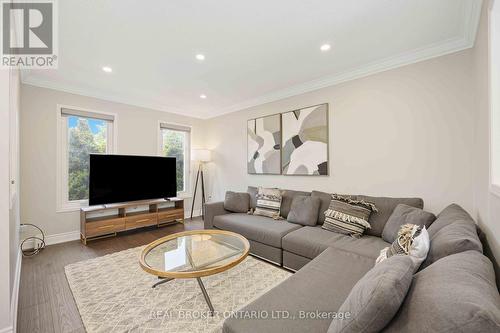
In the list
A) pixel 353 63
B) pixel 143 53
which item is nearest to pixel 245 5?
pixel 143 53

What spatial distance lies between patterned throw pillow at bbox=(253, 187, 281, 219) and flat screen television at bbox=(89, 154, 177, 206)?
1.99 m

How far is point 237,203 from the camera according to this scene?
11.7ft

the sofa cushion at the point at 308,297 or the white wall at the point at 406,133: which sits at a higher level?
the white wall at the point at 406,133

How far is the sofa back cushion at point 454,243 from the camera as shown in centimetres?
106

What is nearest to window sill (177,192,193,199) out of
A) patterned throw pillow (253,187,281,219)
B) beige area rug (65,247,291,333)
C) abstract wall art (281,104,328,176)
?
patterned throw pillow (253,187,281,219)

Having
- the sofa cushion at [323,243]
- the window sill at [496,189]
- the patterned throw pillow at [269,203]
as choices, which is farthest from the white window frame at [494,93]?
the patterned throw pillow at [269,203]

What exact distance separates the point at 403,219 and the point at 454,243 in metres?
1.10

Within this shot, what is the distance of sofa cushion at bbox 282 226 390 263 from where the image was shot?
207cm

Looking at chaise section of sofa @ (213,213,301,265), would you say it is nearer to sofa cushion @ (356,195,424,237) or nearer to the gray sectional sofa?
the gray sectional sofa

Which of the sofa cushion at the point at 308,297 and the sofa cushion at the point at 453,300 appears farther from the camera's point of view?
the sofa cushion at the point at 308,297

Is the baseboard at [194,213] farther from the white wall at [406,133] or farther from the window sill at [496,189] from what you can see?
the window sill at [496,189]

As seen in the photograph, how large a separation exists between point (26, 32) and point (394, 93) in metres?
4.03

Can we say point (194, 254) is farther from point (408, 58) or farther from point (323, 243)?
point (408, 58)

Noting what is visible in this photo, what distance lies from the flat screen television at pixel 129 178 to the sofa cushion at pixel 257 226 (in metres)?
1.58
